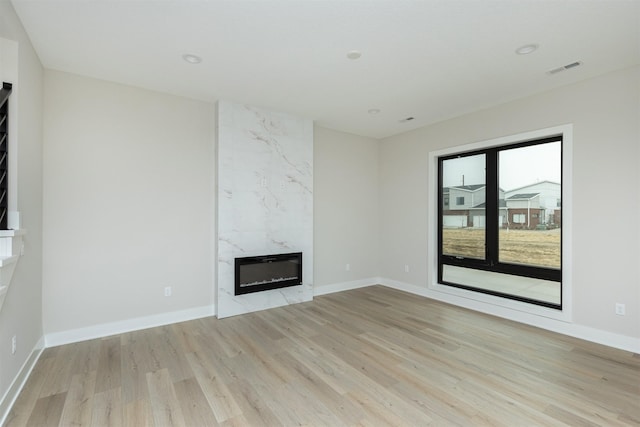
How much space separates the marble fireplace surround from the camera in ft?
13.0

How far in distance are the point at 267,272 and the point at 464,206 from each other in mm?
3123

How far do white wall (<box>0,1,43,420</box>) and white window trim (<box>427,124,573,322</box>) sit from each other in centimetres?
484

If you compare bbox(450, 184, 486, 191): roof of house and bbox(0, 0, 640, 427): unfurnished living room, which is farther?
bbox(450, 184, 486, 191): roof of house

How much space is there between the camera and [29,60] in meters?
2.59

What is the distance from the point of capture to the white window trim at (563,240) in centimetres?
339

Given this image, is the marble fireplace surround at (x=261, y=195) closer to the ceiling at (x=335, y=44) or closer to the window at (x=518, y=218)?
the ceiling at (x=335, y=44)

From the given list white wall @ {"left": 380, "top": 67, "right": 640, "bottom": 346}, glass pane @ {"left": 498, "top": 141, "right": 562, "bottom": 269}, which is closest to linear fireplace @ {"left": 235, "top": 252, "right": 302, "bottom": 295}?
glass pane @ {"left": 498, "top": 141, "right": 562, "bottom": 269}

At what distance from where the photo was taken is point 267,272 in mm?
4230

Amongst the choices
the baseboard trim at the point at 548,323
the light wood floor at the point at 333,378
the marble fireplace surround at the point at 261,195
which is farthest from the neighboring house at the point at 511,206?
the marble fireplace surround at the point at 261,195

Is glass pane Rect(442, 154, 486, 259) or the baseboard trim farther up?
glass pane Rect(442, 154, 486, 259)

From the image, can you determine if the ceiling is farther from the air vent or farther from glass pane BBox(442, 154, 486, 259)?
glass pane BBox(442, 154, 486, 259)

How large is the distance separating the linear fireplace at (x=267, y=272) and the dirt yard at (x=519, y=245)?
2.50m

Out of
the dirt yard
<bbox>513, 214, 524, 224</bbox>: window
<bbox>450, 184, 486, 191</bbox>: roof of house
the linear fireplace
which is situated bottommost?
the linear fireplace

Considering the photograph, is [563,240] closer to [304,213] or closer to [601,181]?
[601,181]
